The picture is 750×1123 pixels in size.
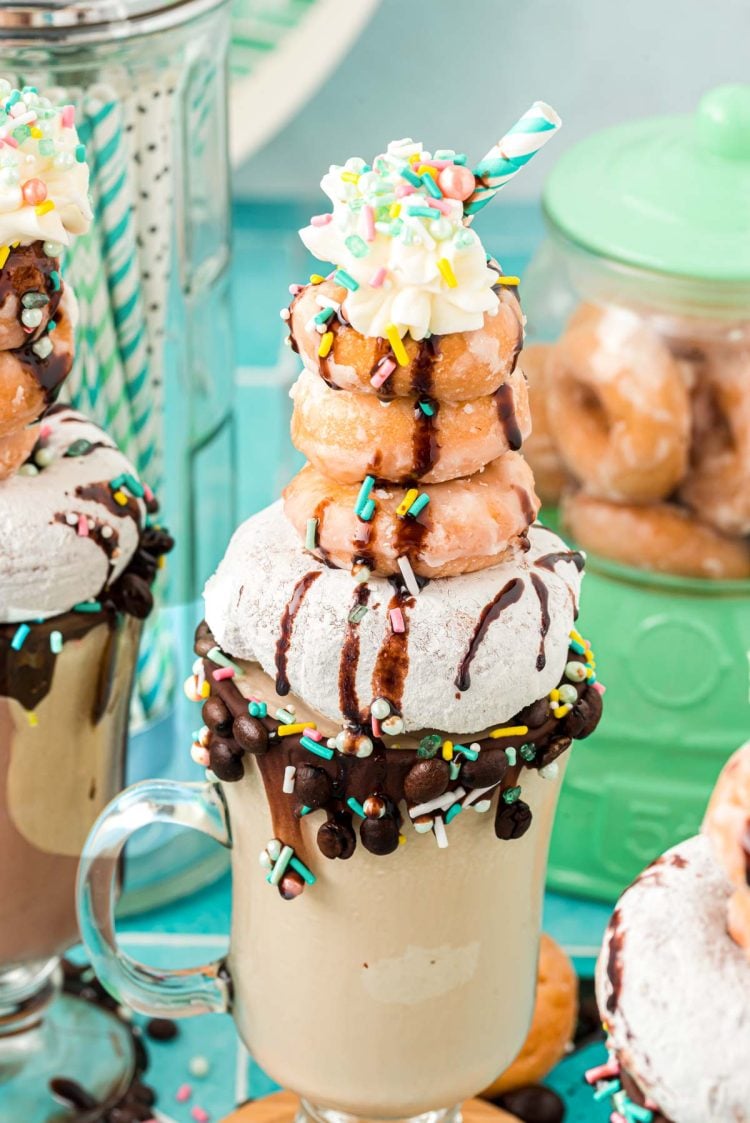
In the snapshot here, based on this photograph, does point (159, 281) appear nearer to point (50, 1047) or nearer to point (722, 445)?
point (722, 445)

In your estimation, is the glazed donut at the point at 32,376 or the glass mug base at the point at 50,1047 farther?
the glass mug base at the point at 50,1047

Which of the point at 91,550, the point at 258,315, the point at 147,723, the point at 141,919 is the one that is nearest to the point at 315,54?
the point at 258,315

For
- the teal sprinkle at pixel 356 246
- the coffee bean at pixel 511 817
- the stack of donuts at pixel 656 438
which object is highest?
the teal sprinkle at pixel 356 246

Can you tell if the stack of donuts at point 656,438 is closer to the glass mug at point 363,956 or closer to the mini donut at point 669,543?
the mini donut at point 669,543

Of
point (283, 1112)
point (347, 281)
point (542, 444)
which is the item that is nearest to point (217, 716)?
point (347, 281)

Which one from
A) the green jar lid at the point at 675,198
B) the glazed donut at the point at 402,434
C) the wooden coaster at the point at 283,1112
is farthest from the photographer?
the green jar lid at the point at 675,198

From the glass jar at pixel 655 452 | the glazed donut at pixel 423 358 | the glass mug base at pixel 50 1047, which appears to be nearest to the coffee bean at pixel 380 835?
the glazed donut at pixel 423 358
